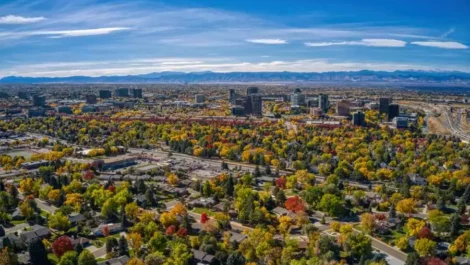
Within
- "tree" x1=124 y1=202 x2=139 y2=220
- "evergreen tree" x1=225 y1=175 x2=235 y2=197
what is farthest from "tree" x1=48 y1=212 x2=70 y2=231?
"evergreen tree" x1=225 y1=175 x2=235 y2=197

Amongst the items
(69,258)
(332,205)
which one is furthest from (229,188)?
(69,258)

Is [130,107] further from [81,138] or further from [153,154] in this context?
[153,154]

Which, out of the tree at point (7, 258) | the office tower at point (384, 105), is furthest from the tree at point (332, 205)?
the office tower at point (384, 105)

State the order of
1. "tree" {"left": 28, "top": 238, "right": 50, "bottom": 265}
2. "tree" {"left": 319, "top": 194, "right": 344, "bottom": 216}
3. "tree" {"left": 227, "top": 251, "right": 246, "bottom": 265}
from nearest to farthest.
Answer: "tree" {"left": 227, "top": 251, "right": 246, "bottom": 265}, "tree" {"left": 28, "top": 238, "right": 50, "bottom": 265}, "tree" {"left": 319, "top": 194, "right": 344, "bottom": 216}

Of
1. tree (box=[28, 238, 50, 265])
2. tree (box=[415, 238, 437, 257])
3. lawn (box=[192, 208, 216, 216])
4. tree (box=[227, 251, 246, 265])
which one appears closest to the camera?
tree (box=[227, 251, 246, 265])

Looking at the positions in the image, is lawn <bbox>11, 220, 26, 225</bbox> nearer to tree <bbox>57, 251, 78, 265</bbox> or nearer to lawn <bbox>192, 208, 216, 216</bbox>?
tree <bbox>57, 251, 78, 265</bbox>

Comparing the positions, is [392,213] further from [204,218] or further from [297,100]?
[297,100]
